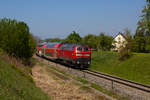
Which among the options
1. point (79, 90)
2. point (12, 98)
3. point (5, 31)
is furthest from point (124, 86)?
point (5, 31)

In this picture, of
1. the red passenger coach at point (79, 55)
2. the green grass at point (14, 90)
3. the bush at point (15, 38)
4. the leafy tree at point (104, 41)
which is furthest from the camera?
the leafy tree at point (104, 41)

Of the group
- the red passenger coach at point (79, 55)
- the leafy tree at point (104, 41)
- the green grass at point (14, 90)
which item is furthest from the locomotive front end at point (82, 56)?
the green grass at point (14, 90)

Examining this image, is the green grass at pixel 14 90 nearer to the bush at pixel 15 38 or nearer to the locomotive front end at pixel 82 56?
the locomotive front end at pixel 82 56

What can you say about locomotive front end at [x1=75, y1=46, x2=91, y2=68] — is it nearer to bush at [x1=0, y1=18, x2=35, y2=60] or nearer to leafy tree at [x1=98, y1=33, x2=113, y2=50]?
bush at [x1=0, y1=18, x2=35, y2=60]

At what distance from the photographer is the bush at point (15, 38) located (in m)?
24.4

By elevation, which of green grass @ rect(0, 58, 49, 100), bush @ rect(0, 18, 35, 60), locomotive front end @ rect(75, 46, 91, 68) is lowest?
green grass @ rect(0, 58, 49, 100)

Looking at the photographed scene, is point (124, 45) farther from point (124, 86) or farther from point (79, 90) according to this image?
point (79, 90)

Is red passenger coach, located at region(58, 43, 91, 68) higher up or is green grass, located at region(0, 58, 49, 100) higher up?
red passenger coach, located at region(58, 43, 91, 68)

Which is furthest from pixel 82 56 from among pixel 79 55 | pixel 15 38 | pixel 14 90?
pixel 14 90

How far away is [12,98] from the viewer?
653 centimetres

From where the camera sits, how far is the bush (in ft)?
80.2

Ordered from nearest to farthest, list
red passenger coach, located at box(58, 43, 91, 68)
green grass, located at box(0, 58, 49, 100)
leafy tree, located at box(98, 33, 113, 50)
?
green grass, located at box(0, 58, 49, 100)
red passenger coach, located at box(58, 43, 91, 68)
leafy tree, located at box(98, 33, 113, 50)

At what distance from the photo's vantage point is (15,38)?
971 inches

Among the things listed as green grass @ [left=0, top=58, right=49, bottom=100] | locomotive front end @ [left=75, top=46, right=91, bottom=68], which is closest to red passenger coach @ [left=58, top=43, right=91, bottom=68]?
locomotive front end @ [left=75, top=46, right=91, bottom=68]
